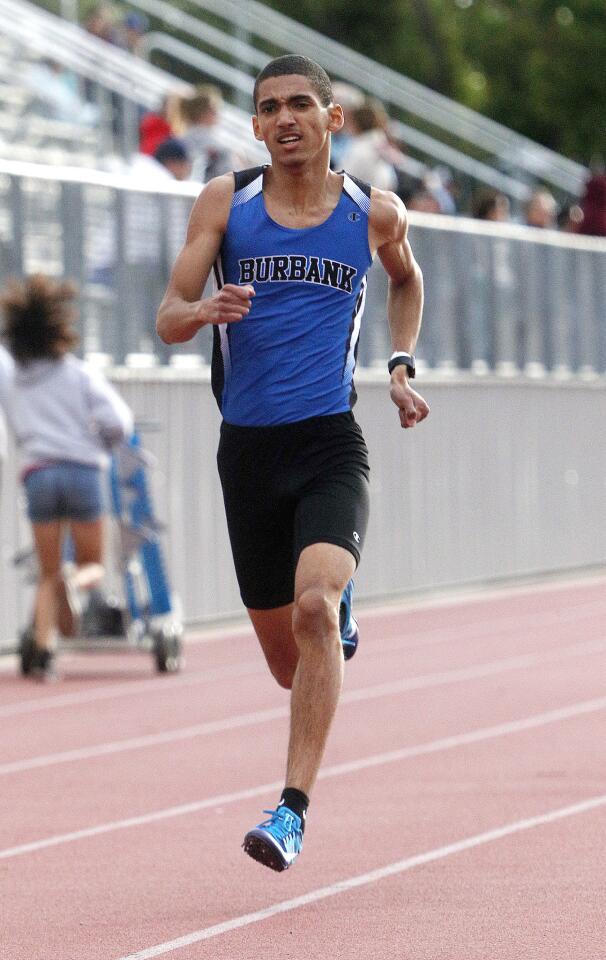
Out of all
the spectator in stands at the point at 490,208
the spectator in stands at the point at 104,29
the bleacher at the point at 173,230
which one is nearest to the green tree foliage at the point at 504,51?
the bleacher at the point at 173,230

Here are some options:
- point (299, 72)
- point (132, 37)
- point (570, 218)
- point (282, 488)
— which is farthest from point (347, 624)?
point (132, 37)

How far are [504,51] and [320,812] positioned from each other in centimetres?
5904

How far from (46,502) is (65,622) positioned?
28.5 inches

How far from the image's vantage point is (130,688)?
13.3 metres

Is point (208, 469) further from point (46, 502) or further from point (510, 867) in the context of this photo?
point (510, 867)

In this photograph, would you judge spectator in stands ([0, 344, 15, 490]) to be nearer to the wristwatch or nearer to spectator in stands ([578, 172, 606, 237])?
the wristwatch

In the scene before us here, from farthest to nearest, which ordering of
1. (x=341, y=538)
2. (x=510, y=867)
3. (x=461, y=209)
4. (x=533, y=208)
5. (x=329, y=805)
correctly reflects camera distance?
(x=461, y=209), (x=533, y=208), (x=329, y=805), (x=510, y=867), (x=341, y=538)

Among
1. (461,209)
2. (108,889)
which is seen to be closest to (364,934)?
(108,889)

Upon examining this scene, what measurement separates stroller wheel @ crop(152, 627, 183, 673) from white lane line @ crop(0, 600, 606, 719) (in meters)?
0.09

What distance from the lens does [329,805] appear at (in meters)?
8.84

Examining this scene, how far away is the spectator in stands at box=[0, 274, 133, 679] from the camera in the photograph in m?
13.3

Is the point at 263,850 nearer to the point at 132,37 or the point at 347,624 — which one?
the point at 347,624

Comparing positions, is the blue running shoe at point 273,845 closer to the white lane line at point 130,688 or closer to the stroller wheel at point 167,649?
the white lane line at point 130,688

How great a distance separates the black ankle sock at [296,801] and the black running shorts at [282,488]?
78 centimetres
